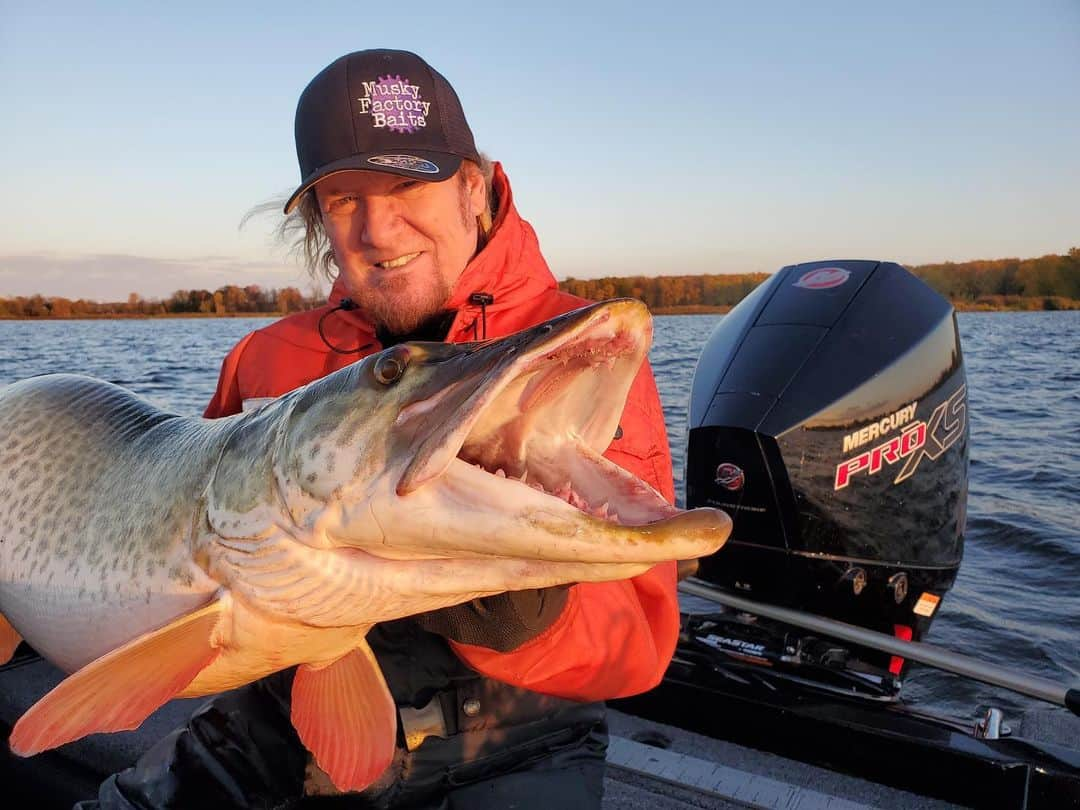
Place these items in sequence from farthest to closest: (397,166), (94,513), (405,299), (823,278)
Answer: (823,278) < (405,299) < (397,166) < (94,513)

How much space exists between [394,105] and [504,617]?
155cm

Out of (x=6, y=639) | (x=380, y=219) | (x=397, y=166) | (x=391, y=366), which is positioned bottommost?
(x=6, y=639)

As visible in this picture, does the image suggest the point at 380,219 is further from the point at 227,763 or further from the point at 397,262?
the point at 227,763

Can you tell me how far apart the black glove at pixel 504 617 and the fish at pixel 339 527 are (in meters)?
0.17

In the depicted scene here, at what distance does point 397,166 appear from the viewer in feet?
7.43

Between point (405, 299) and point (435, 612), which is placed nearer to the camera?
point (435, 612)

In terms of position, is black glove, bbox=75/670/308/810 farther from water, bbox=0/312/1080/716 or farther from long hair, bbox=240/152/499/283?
water, bbox=0/312/1080/716

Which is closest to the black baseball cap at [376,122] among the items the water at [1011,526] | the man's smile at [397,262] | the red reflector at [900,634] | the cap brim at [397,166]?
the cap brim at [397,166]

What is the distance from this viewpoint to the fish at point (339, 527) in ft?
4.25

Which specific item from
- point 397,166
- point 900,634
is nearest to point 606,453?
point 397,166

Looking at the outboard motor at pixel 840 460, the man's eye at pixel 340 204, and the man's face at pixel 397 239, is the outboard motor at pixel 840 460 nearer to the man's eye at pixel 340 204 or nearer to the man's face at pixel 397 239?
the man's face at pixel 397 239

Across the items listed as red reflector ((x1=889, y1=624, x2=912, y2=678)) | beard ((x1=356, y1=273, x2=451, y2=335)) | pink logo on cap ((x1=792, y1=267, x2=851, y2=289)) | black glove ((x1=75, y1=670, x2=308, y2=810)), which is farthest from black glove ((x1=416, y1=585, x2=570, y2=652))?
pink logo on cap ((x1=792, y1=267, x2=851, y2=289))

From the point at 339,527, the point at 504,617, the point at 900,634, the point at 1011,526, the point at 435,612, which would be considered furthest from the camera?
the point at 1011,526

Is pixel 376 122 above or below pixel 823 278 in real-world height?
above
